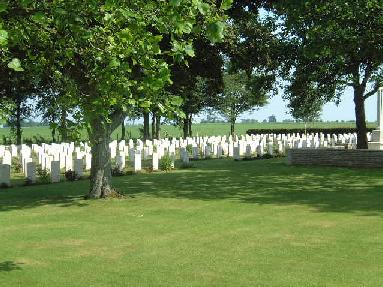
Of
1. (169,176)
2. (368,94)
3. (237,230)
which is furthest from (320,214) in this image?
(368,94)

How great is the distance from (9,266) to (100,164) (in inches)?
246

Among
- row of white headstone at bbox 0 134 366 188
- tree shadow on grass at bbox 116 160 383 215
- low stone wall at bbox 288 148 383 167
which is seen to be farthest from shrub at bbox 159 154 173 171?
low stone wall at bbox 288 148 383 167

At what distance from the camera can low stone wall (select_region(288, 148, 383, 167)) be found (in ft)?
Answer: 65.9

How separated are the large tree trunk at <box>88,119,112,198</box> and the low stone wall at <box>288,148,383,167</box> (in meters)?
10.7

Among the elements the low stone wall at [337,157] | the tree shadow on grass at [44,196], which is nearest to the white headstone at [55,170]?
the tree shadow on grass at [44,196]

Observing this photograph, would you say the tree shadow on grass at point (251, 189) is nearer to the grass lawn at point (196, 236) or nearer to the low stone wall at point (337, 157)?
the grass lawn at point (196, 236)

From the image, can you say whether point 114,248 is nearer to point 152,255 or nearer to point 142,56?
point 152,255

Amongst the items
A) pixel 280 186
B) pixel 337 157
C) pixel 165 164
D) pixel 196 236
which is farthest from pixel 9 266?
pixel 337 157

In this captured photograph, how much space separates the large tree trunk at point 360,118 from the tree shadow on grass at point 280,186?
5.61 metres

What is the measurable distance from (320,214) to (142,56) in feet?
19.1

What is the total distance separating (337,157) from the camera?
21.0m

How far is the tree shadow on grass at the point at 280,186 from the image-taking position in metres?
12.1

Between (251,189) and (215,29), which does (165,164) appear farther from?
(215,29)

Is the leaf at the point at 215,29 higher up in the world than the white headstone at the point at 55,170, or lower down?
higher up
